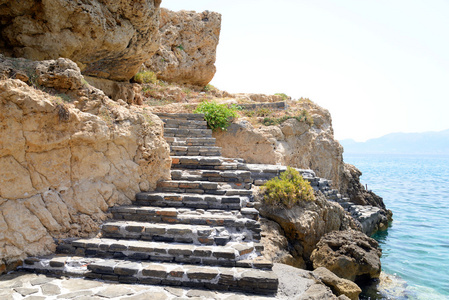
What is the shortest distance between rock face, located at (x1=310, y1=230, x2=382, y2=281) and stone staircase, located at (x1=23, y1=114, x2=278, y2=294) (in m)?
2.32

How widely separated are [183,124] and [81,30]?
3.31 metres

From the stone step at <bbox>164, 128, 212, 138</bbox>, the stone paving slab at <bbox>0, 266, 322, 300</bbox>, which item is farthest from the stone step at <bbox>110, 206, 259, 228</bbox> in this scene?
the stone step at <bbox>164, 128, 212, 138</bbox>

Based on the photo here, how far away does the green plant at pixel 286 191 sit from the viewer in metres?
6.82

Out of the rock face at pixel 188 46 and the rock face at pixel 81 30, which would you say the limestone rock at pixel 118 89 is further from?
the rock face at pixel 188 46

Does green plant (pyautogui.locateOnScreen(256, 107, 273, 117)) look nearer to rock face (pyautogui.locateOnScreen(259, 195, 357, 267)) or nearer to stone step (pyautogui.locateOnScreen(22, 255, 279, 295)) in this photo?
rock face (pyautogui.locateOnScreen(259, 195, 357, 267))

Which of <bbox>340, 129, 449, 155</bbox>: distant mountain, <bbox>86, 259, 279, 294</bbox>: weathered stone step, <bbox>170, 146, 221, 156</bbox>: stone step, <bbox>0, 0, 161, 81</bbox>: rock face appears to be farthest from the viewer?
<bbox>340, 129, 449, 155</bbox>: distant mountain

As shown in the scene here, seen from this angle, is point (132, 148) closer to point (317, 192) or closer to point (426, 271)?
point (317, 192)

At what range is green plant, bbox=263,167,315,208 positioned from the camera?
6820mm

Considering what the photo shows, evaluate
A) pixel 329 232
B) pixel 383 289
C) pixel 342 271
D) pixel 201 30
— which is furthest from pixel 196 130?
pixel 201 30

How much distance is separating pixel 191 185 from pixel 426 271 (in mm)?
7603

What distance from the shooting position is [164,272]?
4188mm

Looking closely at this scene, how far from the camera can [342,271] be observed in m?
6.49

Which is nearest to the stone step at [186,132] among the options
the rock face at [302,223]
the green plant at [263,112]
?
the rock face at [302,223]

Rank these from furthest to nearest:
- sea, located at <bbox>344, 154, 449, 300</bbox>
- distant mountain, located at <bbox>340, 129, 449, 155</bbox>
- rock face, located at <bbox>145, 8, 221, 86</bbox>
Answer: distant mountain, located at <bbox>340, 129, 449, 155</bbox>, rock face, located at <bbox>145, 8, 221, 86</bbox>, sea, located at <bbox>344, 154, 449, 300</bbox>
